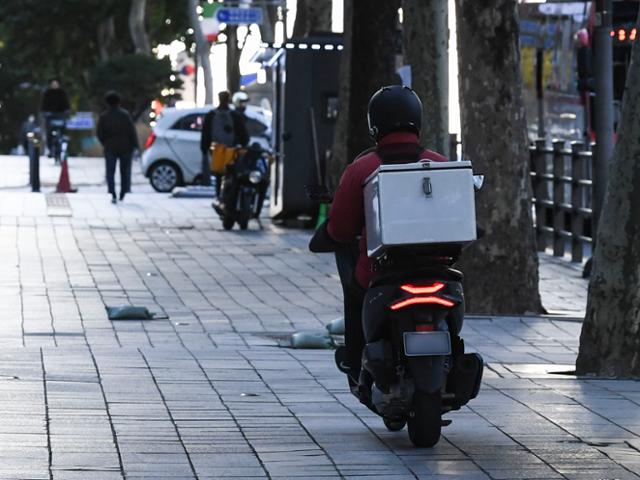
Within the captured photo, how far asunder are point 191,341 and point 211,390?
8.38 feet

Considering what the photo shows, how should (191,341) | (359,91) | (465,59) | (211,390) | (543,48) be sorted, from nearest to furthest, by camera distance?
(211,390), (191,341), (465,59), (359,91), (543,48)

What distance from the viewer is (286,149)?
2497 centimetres

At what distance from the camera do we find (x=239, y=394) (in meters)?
9.72

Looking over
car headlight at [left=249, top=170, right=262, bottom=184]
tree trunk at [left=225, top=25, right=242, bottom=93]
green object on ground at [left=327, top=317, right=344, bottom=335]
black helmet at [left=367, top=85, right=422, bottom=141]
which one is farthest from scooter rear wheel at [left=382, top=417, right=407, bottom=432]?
tree trunk at [left=225, top=25, right=242, bottom=93]

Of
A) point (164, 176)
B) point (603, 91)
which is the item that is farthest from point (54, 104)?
point (603, 91)

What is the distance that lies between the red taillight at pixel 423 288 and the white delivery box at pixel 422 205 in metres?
0.17

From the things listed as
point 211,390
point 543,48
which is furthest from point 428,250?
point 543,48

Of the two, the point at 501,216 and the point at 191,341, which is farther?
the point at 501,216

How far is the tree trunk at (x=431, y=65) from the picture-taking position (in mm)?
15445

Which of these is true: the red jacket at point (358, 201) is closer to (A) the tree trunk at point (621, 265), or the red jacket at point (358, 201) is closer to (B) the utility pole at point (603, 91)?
(A) the tree trunk at point (621, 265)

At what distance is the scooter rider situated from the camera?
324 inches

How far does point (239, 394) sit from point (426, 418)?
2.00m

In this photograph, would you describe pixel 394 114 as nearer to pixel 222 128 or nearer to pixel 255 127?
pixel 222 128

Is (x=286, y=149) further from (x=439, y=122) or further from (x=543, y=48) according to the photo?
(x=439, y=122)
